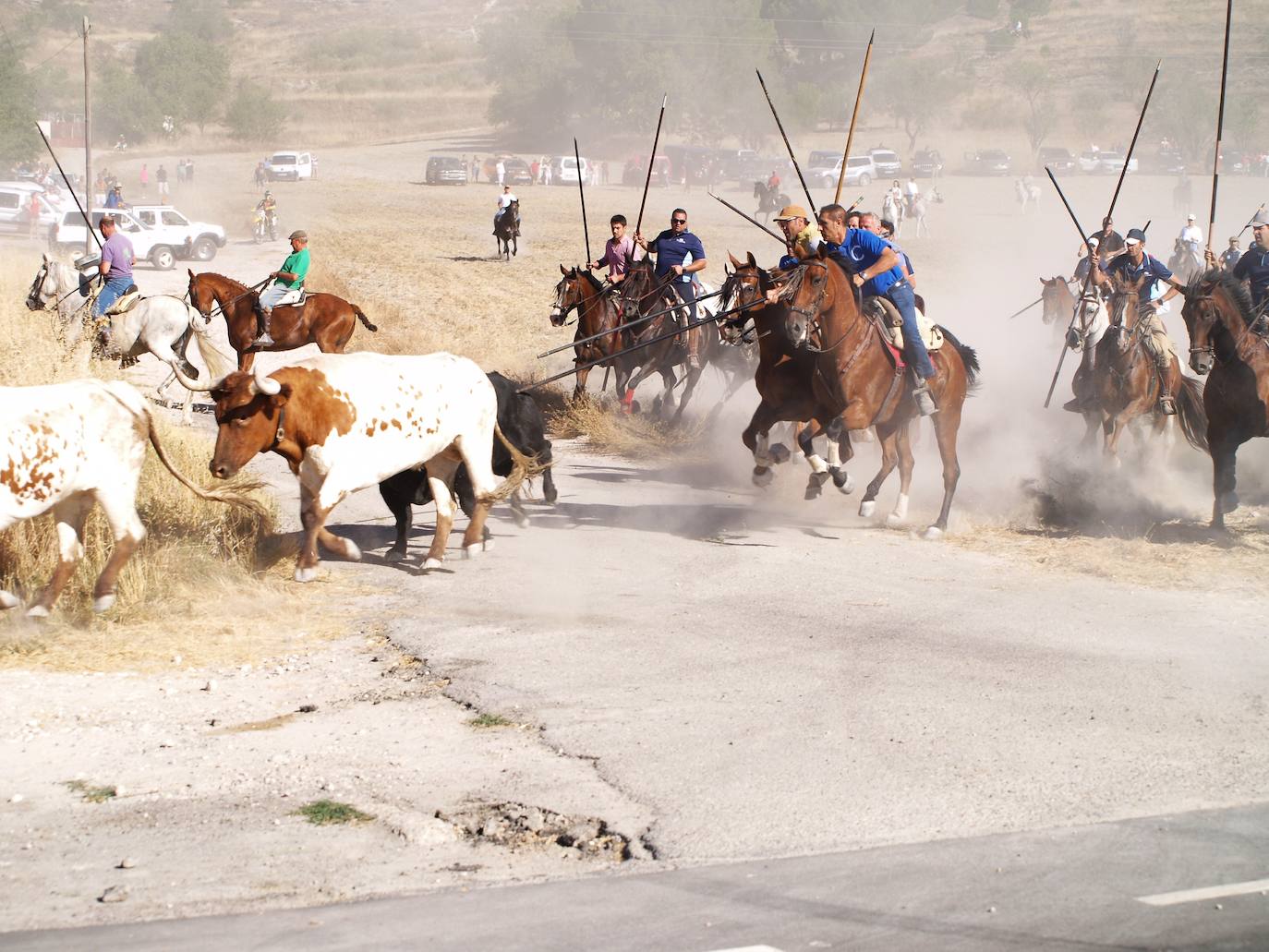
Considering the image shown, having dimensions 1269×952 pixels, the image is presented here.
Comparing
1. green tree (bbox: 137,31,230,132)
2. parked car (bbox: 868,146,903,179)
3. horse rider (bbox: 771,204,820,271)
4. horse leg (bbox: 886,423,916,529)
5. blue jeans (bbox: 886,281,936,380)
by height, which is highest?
green tree (bbox: 137,31,230,132)

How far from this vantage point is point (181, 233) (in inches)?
1663

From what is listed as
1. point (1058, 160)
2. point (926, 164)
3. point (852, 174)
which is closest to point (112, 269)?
point (852, 174)

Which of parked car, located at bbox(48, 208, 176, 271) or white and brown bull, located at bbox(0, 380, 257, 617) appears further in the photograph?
parked car, located at bbox(48, 208, 176, 271)

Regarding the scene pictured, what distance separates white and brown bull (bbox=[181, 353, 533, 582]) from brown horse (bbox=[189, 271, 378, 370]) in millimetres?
9351

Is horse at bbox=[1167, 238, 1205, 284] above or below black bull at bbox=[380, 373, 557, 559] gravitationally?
above

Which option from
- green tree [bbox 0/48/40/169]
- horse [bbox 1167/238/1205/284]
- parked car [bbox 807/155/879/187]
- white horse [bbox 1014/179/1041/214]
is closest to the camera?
horse [bbox 1167/238/1205/284]

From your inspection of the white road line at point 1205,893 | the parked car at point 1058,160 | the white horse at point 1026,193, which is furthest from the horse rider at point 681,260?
the parked car at point 1058,160

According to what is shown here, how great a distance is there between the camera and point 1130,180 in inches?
2958

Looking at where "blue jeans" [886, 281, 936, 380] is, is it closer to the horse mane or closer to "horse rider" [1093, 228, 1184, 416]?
the horse mane

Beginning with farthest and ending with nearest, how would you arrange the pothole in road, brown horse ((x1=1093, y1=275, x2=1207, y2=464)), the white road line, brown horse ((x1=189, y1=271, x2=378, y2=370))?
brown horse ((x1=189, y1=271, x2=378, y2=370)) < brown horse ((x1=1093, y1=275, x2=1207, y2=464)) < the pothole in road < the white road line

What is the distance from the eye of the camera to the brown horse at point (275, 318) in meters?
20.9

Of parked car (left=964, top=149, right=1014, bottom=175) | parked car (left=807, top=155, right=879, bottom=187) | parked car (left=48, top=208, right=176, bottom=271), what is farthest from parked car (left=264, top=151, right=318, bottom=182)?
parked car (left=964, top=149, right=1014, bottom=175)

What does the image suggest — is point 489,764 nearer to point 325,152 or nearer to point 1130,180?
point 1130,180

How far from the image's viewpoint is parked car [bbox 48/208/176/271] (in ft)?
134
